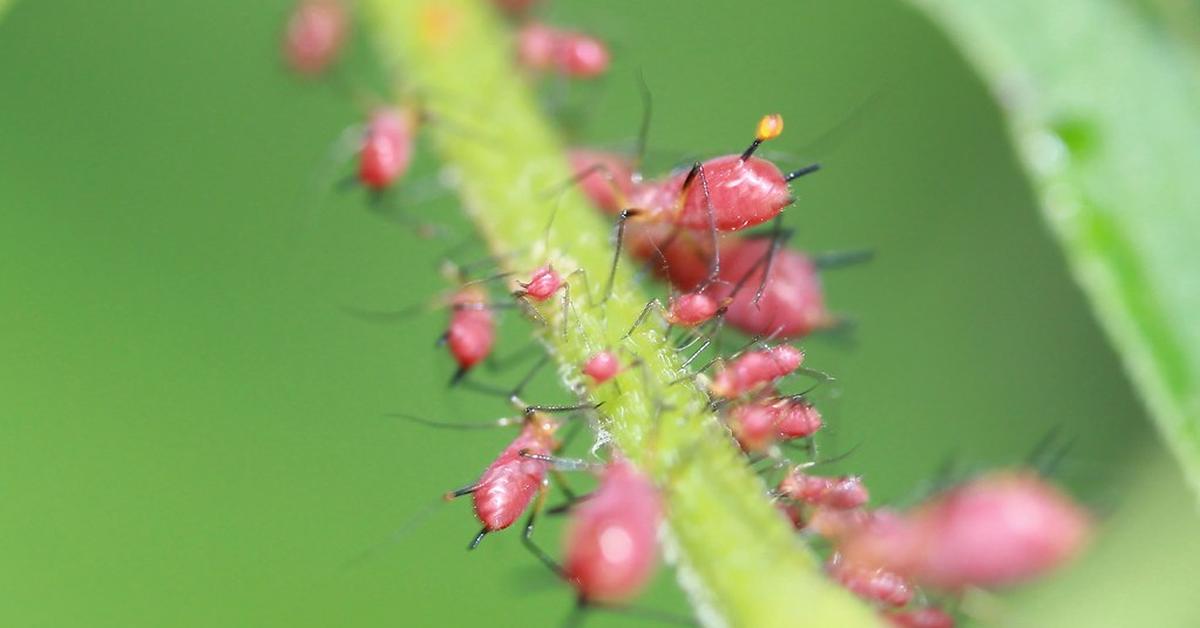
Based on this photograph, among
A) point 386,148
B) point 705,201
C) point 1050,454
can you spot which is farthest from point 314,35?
point 1050,454

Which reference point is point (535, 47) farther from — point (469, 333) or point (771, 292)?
point (771, 292)

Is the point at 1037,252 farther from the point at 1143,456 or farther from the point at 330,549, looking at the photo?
the point at 330,549

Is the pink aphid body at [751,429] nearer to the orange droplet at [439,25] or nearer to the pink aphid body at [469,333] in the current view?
the pink aphid body at [469,333]

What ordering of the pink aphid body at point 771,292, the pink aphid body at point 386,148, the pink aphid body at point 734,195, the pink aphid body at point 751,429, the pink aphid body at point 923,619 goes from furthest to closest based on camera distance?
the pink aphid body at point 386,148 → the pink aphid body at point 771,292 → the pink aphid body at point 734,195 → the pink aphid body at point 751,429 → the pink aphid body at point 923,619

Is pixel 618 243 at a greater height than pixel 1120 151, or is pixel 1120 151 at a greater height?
pixel 618 243

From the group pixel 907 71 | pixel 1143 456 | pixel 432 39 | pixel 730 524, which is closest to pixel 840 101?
pixel 907 71

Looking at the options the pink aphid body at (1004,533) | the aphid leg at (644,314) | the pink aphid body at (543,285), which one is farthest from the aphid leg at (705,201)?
the pink aphid body at (1004,533)

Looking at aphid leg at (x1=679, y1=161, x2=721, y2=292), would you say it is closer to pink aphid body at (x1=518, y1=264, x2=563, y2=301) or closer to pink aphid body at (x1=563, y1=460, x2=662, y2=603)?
pink aphid body at (x1=518, y1=264, x2=563, y2=301)
